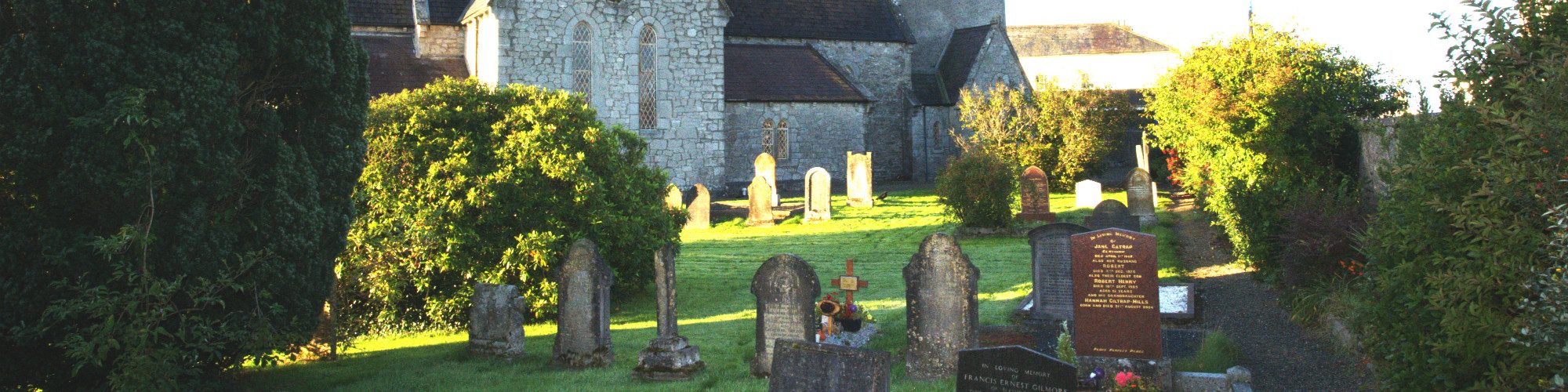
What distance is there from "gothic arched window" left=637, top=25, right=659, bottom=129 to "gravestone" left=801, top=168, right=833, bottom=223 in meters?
6.18

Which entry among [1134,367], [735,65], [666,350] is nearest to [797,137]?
[735,65]

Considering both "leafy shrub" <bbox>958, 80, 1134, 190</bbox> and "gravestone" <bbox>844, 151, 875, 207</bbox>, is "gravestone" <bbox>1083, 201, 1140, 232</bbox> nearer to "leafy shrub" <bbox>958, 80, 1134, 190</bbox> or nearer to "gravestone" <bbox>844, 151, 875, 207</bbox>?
"gravestone" <bbox>844, 151, 875, 207</bbox>

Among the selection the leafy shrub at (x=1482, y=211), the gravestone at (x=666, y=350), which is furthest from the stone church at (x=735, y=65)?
the leafy shrub at (x=1482, y=211)

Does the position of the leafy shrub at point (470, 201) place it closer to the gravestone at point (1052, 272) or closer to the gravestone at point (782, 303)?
the gravestone at point (782, 303)

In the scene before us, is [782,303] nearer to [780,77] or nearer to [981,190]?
[981,190]

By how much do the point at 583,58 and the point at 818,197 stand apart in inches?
302

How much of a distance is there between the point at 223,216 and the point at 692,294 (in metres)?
8.03

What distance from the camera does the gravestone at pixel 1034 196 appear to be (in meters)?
22.9

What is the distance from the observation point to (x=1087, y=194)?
87.1ft

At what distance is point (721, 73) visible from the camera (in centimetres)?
3003

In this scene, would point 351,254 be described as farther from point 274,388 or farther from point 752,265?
point 752,265

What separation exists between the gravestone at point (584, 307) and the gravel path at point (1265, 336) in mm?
5645

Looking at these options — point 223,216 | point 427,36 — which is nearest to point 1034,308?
point 223,216


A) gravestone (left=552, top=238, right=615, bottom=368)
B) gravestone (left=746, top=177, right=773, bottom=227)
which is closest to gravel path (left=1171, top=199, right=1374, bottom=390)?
gravestone (left=552, top=238, right=615, bottom=368)
